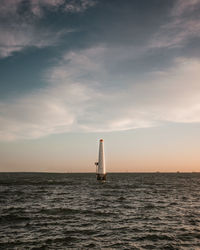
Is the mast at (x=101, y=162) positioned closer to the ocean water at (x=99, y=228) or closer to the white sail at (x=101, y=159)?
the white sail at (x=101, y=159)

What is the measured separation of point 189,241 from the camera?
12398mm

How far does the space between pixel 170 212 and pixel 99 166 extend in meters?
31.2

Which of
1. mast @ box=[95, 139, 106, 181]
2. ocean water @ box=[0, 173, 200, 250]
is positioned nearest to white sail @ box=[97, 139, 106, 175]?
mast @ box=[95, 139, 106, 181]

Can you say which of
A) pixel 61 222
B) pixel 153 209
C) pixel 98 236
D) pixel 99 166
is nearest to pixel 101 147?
pixel 99 166

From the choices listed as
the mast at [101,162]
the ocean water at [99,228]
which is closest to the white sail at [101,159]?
the mast at [101,162]

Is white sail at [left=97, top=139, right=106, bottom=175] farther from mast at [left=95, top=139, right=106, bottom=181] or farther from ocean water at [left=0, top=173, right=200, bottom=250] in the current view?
ocean water at [left=0, top=173, right=200, bottom=250]

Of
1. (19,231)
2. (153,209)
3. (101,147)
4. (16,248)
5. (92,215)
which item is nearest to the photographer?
(16,248)

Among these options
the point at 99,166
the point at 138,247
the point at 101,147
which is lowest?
the point at 138,247

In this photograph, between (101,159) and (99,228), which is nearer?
(99,228)

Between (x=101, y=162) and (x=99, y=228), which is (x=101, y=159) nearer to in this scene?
(x=101, y=162)

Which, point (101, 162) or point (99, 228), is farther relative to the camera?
point (101, 162)

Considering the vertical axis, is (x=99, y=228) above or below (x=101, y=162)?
below

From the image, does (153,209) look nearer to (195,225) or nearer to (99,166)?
(195,225)

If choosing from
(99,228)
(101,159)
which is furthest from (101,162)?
(99,228)
